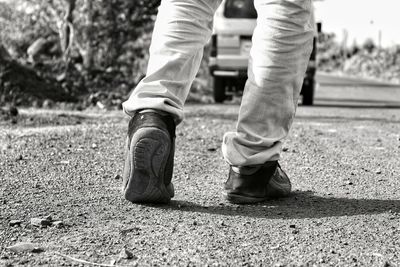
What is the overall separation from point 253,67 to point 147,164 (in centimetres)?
53

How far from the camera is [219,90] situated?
37.9ft

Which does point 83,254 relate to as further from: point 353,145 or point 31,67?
point 31,67

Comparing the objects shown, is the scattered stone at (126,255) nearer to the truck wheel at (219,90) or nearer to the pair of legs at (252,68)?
the pair of legs at (252,68)

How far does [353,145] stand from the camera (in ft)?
17.4

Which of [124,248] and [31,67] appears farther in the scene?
[31,67]

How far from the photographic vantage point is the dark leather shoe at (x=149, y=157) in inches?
108

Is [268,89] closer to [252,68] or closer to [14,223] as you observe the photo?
[252,68]

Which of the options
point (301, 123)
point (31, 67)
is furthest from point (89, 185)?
point (31, 67)

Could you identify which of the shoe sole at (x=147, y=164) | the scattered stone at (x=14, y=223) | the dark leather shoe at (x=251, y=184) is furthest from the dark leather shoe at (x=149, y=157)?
the scattered stone at (x=14, y=223)

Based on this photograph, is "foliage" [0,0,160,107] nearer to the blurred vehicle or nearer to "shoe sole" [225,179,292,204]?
the blurred vehicle

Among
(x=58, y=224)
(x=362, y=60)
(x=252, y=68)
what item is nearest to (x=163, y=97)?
(x=252, y=68)

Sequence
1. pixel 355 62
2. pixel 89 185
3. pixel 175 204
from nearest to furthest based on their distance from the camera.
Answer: pixel 175 204
pixel 89 185
pixel 355 62

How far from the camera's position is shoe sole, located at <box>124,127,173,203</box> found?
2734 mm

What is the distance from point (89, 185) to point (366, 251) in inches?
56.2
